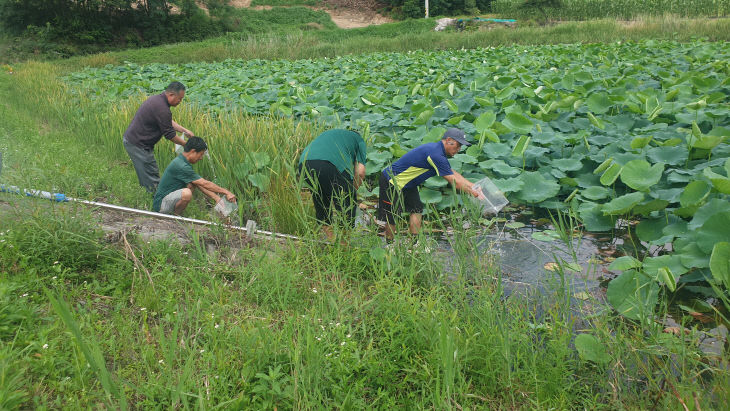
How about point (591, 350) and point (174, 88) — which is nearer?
point (591, 350)

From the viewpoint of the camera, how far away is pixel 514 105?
5383 mm

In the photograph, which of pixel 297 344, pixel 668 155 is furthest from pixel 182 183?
pixel 668 155

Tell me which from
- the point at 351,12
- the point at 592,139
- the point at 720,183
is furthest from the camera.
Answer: the point at 351,12

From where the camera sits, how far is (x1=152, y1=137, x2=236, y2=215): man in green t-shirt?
149 inches

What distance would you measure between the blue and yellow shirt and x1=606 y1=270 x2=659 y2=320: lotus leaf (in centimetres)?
138

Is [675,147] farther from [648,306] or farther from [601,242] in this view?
[648,306]

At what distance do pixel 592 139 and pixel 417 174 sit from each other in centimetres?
193

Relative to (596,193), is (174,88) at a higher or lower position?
higher

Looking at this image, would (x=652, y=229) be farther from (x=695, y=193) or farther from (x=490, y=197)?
(x=490, y=197)

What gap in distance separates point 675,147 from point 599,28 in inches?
484

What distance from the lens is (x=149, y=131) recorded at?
4477 millimetres

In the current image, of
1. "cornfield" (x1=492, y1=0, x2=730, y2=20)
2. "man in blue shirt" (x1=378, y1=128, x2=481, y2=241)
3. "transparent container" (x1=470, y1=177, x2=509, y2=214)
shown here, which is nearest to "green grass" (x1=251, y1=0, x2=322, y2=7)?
"cornfield" (x1=492, y1=0, x2=730, y2=20)

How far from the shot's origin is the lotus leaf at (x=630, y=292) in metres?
2.24

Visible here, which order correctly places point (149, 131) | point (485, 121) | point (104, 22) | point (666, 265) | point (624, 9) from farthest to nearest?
point (104, 22)
point (624, 9)
point (485, 121)
point (149, 131)
point (666, 265)
